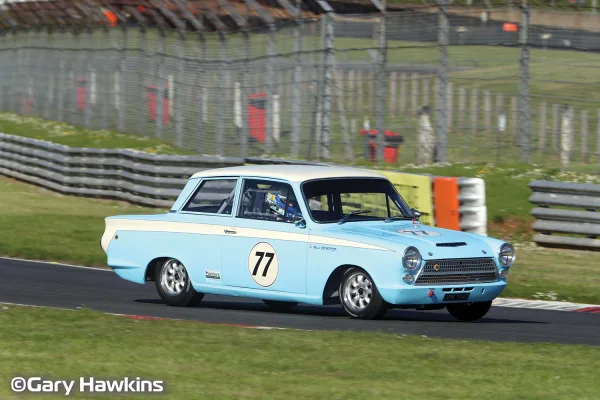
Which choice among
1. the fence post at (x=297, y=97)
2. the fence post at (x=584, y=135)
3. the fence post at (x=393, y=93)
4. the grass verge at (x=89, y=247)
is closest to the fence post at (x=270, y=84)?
the fence post at (x=297, y=97)

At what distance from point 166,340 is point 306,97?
14906 millimetres

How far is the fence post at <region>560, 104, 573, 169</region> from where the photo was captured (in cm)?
1972

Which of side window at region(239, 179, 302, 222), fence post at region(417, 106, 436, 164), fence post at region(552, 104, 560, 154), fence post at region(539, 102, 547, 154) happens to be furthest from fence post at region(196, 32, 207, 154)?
side window at region(239, 179, 302, 222)

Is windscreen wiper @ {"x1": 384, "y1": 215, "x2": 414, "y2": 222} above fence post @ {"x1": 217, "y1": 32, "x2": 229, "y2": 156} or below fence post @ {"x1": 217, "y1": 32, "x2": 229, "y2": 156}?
below

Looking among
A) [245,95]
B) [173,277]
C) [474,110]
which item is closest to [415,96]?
[474,110]

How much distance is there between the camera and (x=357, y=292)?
1071 centimetres

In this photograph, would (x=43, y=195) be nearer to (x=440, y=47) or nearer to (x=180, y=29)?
(x=180, y=29)

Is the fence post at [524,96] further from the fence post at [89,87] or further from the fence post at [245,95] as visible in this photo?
the fence post at [89,87]

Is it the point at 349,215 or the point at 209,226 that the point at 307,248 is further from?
the point at 209,226

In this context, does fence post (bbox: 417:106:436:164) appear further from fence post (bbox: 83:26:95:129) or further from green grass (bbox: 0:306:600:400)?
fence post (bbox: 83:26:95:129)

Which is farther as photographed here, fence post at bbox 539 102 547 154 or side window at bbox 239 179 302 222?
fence post at bbox 539 102 547 154

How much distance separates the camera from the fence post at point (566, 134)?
1972 cm

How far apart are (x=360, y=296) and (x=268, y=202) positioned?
4.99ft

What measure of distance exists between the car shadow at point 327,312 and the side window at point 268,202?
3.24ft
